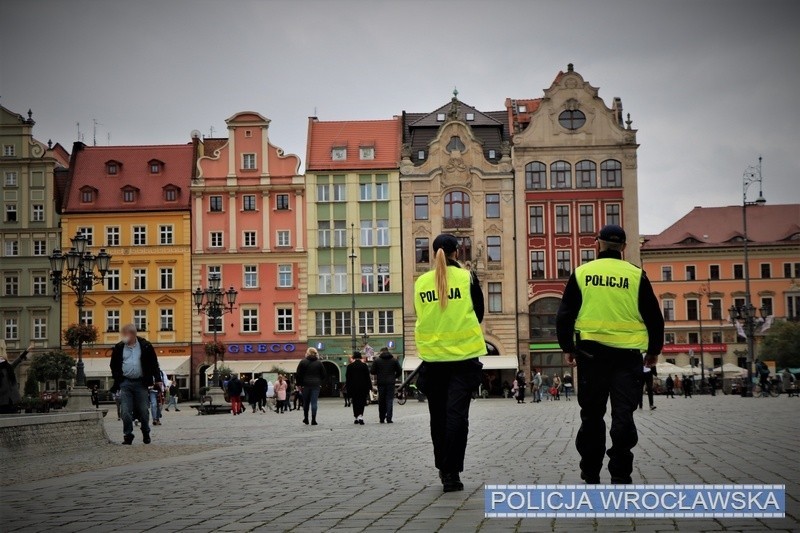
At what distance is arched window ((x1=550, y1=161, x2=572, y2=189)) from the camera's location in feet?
236

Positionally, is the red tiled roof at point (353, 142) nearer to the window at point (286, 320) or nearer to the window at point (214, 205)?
the window at point (214, 205)

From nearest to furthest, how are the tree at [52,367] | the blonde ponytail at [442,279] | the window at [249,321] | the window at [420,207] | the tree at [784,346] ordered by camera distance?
the blonde ponytail at [442,279]
the tree at [52,367]
the window at [420,207]
the window at [249,321]
the tree at [784,346]

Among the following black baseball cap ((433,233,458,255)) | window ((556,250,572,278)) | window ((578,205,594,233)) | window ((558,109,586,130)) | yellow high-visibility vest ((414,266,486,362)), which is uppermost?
window ((558,109,586,130))

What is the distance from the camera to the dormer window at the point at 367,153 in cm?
7312

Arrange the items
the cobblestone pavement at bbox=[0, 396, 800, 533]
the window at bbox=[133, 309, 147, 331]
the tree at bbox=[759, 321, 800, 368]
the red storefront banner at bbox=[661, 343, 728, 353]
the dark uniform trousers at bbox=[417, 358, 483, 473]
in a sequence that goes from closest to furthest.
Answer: the cobblestone pavement at bbox=[0, 396, 800, 533] < the dark uniform trousers at bbox=[417, 358, 483, 473] < the window at bbox=[133, 309, 147, 331] < the tree at bbox=[759, 321, 800, 368] < the red storefront banner at bbox=[661, 343, 728, 353]

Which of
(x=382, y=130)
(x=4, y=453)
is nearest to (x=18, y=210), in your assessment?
(x=382, y=130)

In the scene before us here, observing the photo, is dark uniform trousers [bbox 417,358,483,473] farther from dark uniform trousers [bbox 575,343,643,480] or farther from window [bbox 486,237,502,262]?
window [bbox 486,237,502,262]

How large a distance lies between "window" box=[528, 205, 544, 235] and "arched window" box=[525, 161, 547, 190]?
130cm

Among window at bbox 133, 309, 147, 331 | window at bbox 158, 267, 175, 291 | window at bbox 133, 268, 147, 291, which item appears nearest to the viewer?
window at bbox 133, 309, 147, 331

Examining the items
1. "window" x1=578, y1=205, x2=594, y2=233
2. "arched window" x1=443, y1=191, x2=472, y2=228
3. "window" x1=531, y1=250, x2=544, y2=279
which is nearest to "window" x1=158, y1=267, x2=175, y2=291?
"arched window" x1=443, y1=191, x2=472, y2=228

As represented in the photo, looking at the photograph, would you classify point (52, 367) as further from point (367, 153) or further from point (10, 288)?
point (367, 153)

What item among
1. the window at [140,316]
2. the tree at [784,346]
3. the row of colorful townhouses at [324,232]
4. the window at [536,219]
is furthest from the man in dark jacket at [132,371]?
the tree at [784,346]

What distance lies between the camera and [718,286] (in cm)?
8800

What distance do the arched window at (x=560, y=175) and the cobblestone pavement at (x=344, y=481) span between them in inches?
2157
